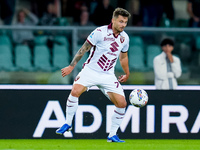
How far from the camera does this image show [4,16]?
1333 cm

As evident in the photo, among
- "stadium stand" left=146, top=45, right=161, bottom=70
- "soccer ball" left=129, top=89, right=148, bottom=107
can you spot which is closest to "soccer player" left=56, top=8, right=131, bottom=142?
"soccer ball" left=129, top=89, right=148, bottom=107

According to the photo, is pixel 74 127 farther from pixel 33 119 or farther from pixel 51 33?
pixel 51 33

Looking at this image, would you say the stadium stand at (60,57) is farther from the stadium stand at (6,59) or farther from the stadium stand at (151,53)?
the stadium stand at (151,53)

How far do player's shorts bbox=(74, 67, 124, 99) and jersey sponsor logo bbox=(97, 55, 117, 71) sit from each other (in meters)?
0.11

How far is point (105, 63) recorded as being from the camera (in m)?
8.82

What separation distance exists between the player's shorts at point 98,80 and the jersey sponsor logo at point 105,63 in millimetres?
114

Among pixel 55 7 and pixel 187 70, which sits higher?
pixel 55 7

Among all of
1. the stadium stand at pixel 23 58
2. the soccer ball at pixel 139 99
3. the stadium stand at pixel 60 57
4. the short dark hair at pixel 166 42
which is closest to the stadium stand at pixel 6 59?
the stadium stand at pixel 23 58

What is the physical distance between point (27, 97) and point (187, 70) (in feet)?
11.2

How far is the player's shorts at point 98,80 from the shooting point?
8.80 m

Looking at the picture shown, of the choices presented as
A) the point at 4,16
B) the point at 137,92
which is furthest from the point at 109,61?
the point at 4,16

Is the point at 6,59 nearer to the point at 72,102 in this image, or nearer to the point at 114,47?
the point at 72,102

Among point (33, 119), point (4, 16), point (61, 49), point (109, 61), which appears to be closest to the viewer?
point (109, 61)

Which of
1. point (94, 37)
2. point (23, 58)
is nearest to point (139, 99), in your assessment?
point (94, 37)
